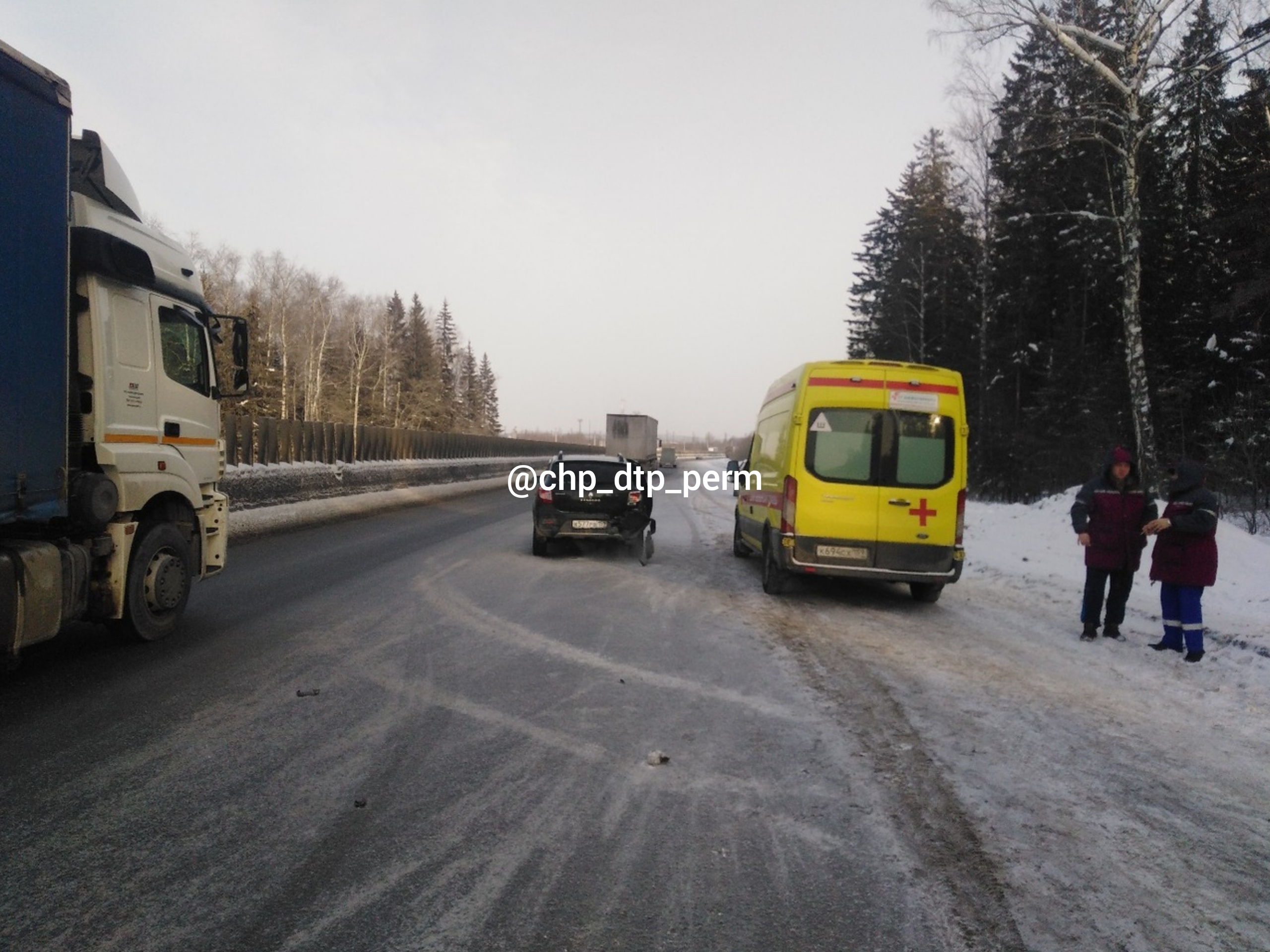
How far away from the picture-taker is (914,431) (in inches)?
337

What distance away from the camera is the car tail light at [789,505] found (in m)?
8.56

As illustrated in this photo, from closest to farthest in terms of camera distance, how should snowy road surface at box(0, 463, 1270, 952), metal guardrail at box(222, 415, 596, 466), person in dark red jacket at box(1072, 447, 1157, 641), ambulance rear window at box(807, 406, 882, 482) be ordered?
snowy road surface at box(0, 463, 1270, 952) < person in dark red jacket at box(1072, 447, 1157, 641) < ambulance rear window at box(807, 406, 882, 482) < metal guardrail at box(222, 415, 596, 466)

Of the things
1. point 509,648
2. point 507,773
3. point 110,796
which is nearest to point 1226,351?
point 509,648

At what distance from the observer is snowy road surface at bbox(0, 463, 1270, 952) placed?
8.92ft

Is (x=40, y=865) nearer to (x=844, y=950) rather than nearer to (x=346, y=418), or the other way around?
(x=844, y=950)

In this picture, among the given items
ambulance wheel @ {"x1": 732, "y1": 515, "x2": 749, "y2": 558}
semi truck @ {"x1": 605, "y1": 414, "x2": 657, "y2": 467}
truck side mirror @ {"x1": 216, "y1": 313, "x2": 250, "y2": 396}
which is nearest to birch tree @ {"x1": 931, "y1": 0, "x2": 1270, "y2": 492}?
ambulance wheel @ {"x1": 732, "y1": 515, "x2": 749, "y2": 558}

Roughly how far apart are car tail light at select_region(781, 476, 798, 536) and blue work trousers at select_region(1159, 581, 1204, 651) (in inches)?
135

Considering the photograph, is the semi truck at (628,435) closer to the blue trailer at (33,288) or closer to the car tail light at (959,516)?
the car tail light at (959,516)

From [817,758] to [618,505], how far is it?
308 inches

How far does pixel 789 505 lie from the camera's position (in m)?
8.62

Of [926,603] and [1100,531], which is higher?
[1100,531]

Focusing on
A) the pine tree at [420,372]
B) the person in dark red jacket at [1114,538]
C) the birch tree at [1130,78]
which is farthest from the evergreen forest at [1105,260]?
the pine tree at [420,372]

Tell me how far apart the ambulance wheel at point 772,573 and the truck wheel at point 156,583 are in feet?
19.5

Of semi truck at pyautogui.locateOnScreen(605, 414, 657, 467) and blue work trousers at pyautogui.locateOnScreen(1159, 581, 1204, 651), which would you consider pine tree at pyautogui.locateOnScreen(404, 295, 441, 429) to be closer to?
semi truck at pyautogui.locateOnScreen(605, 414, 657, 467)
